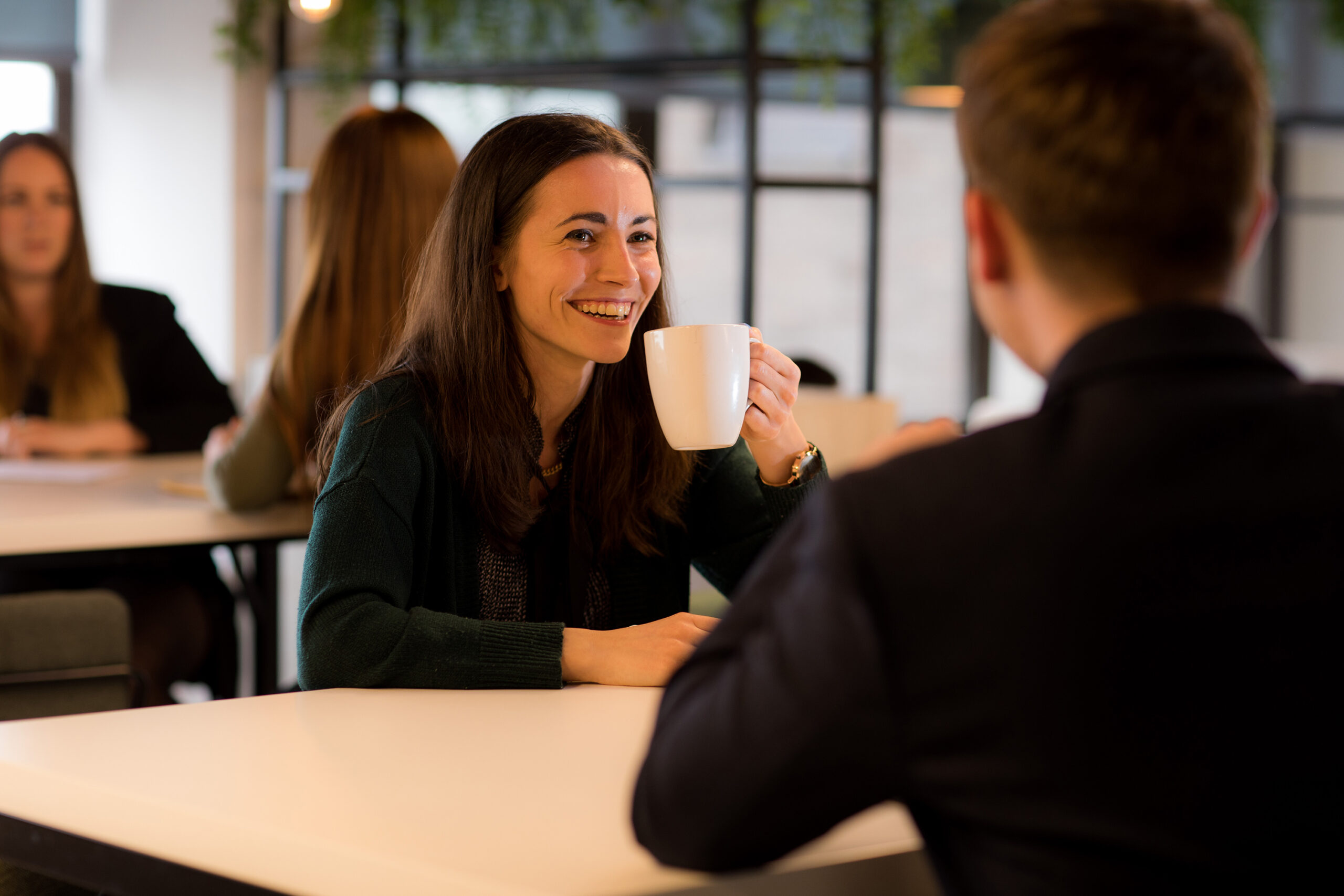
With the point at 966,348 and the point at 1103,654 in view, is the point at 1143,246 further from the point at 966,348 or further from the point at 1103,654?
the point at 966,348

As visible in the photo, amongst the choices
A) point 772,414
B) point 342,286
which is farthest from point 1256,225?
point 342,286

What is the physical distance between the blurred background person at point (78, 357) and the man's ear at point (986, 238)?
81.2 inches

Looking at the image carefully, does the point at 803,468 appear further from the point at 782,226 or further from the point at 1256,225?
the point at 782,226

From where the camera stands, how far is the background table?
1821 millimetres

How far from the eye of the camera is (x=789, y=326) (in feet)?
16.6

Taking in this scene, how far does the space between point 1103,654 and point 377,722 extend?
63 centimetres

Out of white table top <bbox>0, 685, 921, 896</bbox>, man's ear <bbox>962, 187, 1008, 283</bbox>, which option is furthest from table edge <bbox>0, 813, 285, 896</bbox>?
man's ear <bbox>962, 187, 1008, 283</bbox>

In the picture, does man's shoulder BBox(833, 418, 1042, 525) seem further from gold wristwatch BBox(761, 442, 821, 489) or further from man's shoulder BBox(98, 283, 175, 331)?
man's shoulder BBox(98, 283, 175, 331)

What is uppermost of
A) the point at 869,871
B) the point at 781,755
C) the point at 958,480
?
the point at 958,480

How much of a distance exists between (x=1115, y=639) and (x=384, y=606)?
0.74m

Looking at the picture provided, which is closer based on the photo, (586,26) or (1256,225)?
(1256,225)

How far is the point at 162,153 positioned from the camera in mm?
5184

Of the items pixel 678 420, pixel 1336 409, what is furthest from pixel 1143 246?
pixel 678 420

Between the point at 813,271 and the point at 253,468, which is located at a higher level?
the point at 813,271
